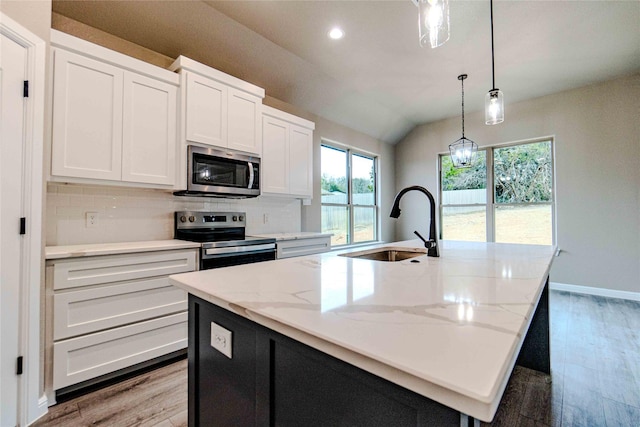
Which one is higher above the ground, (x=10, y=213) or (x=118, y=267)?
(x=10, y=213)

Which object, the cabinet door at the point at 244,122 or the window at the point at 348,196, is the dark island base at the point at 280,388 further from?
the window at the point at 348,196

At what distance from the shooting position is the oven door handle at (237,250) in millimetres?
2309

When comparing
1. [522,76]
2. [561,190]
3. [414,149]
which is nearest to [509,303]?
[522,76]

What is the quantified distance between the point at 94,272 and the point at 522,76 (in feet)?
16.1

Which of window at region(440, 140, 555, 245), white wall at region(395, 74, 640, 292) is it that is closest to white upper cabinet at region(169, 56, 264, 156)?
white wall at region(395, 74, 640, 292)

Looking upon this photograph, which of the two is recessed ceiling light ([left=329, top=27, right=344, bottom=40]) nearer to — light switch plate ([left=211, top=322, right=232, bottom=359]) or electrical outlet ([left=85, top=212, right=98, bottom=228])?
electrical outlet ([left=85, top=212, right=98, bottom=228])

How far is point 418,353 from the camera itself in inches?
19.8

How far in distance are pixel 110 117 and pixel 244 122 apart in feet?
3.61

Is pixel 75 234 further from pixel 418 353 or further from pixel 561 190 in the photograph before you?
pixel 561 190

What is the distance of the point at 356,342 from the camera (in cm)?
55

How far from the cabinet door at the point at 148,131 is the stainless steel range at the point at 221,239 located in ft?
1.67

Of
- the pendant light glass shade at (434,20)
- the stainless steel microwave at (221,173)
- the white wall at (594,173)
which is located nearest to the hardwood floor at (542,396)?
the stainless steel microwave at (221,173)

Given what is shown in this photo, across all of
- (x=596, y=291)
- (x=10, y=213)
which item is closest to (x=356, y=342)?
(x=10, y=213)

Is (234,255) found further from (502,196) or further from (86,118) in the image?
(502,196)
